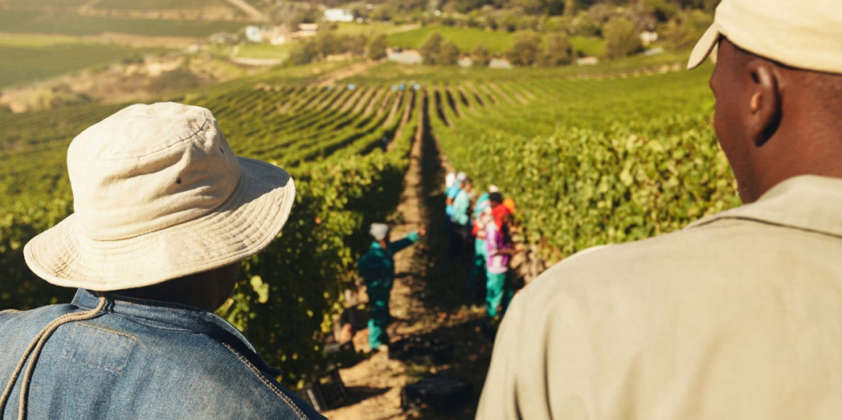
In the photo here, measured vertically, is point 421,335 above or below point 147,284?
below

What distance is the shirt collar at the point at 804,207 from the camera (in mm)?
863

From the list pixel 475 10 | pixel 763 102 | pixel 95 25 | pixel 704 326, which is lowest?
pixel 704 326

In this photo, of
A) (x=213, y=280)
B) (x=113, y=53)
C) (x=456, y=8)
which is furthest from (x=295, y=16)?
(x=213, y=280)

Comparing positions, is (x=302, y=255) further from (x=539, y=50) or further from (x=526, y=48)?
(x=526, y=48)

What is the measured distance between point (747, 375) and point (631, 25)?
107 metres

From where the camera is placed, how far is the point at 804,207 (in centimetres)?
88

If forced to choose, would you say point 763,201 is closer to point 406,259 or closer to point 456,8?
point 406,259

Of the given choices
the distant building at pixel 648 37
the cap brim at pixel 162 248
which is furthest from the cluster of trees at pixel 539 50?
the cap brim at pixel 162 248

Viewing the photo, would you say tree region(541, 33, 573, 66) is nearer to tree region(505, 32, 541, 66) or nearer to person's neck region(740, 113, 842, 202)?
tree region(505, 32, 541, 66)

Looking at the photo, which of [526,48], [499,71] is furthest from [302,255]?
[526,48]

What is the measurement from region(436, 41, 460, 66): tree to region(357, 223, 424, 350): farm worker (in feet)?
370

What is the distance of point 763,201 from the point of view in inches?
36.3

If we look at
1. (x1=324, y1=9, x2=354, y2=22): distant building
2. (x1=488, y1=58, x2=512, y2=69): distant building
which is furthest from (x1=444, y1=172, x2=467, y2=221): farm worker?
(x1=324, y1=9, x2=354, y2=22): distant building

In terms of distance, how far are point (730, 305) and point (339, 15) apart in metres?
161
